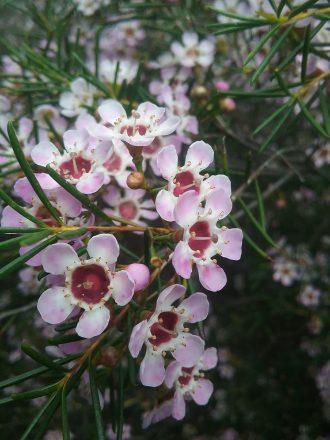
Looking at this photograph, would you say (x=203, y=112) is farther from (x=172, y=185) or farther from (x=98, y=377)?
(x=98, y=377)

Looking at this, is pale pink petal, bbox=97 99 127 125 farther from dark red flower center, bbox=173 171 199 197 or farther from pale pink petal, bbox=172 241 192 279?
pale pink petal, bbox=172 241 192 279

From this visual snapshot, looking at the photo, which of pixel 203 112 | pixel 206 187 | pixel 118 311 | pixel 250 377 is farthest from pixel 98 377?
pixel 250 377

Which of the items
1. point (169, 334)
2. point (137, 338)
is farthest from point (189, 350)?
point (137, 338)

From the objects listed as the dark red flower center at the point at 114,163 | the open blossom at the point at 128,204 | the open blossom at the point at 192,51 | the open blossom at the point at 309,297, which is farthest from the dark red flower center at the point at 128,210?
the open blossom at the point at 309,297

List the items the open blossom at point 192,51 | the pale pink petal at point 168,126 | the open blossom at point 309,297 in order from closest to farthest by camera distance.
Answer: the pale pink petal at point 168,126
the open blossom at point 192,51
the open blossom at point 309,297

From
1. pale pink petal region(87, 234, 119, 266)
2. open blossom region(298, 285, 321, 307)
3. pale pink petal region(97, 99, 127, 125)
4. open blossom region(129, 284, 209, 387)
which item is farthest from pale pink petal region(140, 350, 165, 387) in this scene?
open blossom region(298, 285, 321, 307)

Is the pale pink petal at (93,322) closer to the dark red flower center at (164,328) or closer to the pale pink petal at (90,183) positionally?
the dark red flower center at (164,328)
